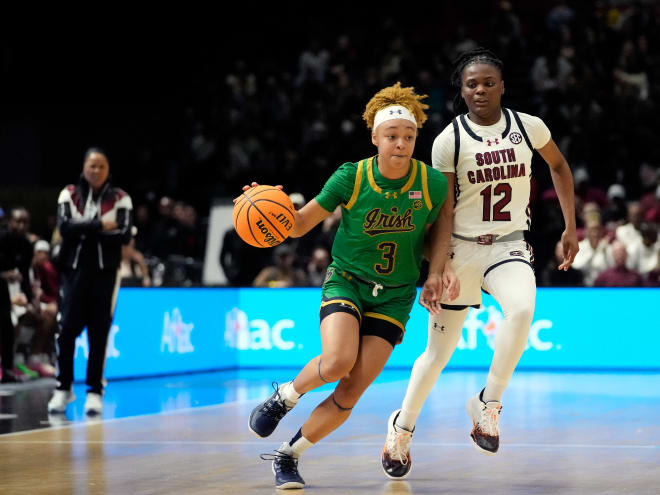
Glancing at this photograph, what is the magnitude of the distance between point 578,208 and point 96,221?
881 centimetres

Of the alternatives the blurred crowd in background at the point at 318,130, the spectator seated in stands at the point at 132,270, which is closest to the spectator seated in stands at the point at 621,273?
the blurred crowd in background at the point at 318,130

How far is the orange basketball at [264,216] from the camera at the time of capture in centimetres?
635

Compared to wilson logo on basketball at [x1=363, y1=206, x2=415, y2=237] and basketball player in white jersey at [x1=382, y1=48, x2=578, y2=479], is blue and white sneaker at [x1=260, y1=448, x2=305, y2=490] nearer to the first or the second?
basketball player in white jersey at [x1=382, y1=48, x2=578, y2=479]

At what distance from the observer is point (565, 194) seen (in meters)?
7.23

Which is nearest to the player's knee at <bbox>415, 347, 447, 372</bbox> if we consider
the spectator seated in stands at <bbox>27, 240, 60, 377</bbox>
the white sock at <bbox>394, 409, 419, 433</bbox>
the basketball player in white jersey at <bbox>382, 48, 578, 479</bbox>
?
the basketball player in white jersey at <bbox>382, 48, 578, 479</bbox>

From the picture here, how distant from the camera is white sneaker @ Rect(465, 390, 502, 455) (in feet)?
22.0

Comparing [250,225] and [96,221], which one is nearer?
[250,225]

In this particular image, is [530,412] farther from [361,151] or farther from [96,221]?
[361,151]

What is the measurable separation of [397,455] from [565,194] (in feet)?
6.03

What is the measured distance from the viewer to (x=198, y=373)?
15117 mm

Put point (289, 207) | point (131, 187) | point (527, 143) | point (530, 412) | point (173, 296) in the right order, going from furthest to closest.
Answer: point (131, 187) → point (173, 296) → point (530, 412) → point (527, 143) → point (289, 207)

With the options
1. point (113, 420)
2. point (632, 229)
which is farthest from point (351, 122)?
point (113, 420)

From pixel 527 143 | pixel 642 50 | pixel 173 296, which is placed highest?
pixel 642 50

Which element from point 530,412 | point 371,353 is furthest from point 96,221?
point 371,353
